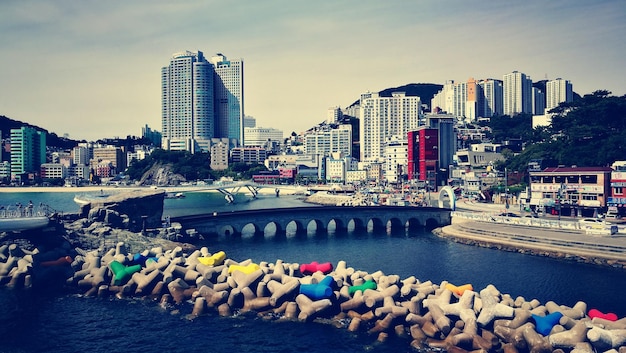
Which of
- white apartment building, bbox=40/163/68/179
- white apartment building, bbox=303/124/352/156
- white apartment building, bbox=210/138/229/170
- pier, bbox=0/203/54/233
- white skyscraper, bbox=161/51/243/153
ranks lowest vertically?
pier, bbox=0/203/54/233

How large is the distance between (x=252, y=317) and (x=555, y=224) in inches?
1294

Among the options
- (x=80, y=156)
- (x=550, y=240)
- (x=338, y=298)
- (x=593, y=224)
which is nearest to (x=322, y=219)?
(x=550, y=240)

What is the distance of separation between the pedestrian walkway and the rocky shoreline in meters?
12.8

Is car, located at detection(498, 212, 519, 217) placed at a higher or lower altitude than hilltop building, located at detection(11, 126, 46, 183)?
lower

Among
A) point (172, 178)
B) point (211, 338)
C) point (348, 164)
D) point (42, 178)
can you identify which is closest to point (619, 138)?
point (211, 338)

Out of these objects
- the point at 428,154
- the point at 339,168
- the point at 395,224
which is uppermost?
the point at 428,154

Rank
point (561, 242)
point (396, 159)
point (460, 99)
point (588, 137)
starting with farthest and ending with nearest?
1. point (460, 99)
2. point (396, 159)
3. point (588, 137)
4. point (561, 242)

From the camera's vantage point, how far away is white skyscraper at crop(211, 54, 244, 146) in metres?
189

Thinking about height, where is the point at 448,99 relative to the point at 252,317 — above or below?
above

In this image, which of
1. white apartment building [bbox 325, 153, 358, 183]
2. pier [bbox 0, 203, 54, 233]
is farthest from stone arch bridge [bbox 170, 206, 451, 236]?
white apartment building [bbox 325, 153, 358, 183]

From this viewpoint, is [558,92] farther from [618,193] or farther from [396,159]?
[618,193]

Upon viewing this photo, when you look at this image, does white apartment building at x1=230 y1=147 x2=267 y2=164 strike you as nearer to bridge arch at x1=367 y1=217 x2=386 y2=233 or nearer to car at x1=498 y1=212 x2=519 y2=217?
bridge arch at x1=367 y1=217 x2=386 y2=233

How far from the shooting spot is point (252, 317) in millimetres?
25188

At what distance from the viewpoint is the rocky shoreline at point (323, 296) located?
68.3 ft
